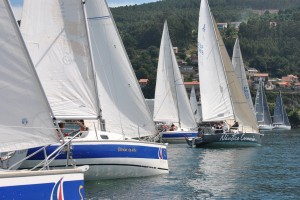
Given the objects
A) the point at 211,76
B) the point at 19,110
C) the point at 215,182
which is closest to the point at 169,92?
the point at 211,76

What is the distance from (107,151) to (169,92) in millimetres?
37077

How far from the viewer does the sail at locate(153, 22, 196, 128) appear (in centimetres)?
5797

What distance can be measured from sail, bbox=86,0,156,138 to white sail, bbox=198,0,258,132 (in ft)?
74.1

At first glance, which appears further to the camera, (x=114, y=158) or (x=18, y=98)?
(x=114, y=158)

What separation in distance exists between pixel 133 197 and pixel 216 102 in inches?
1116

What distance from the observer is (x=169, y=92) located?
58.3 m

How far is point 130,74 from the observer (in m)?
24.5

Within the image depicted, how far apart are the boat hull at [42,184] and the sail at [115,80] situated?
1132 cm

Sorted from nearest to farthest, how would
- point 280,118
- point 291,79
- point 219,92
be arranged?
point 219,92 < point 280,118 < point 291,79

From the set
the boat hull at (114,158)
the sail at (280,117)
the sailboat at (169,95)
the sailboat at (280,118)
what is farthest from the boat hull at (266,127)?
the boat hull at (114,158)

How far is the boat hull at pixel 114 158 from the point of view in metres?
20.8

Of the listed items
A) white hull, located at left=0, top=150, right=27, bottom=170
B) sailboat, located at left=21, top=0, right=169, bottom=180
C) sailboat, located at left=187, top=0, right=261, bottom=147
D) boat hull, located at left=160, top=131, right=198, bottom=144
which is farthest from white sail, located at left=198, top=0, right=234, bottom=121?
white hull, located at left=0, top=150, right=27, bottom=170

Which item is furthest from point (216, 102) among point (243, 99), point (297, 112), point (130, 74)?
point (297, 112)

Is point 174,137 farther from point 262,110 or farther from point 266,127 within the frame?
point 262,110
